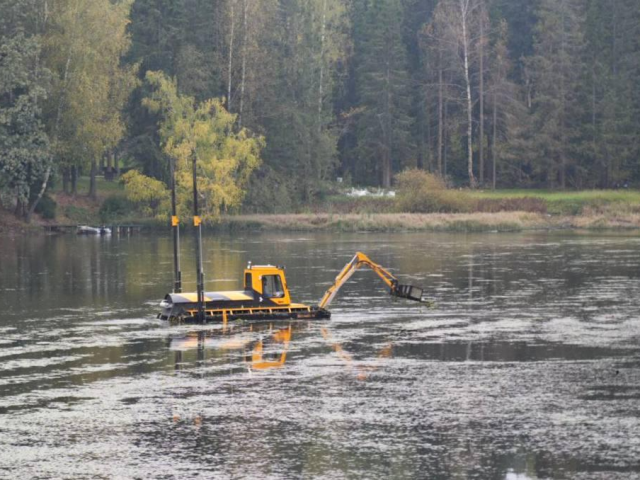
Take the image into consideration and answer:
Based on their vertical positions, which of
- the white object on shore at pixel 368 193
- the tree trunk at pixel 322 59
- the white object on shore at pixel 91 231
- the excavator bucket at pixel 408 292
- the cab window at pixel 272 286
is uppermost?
the tree trunk at pixel 322 59

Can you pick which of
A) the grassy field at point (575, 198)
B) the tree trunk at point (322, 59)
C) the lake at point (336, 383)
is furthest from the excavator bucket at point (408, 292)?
the tree trunk at point (322, 59)

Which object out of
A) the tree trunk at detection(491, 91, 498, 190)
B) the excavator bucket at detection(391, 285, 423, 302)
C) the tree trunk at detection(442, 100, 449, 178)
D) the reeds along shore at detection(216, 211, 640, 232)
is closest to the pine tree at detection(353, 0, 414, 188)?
the tree trunk at detection(442, 100, 449, 178)

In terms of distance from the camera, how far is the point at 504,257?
198ft

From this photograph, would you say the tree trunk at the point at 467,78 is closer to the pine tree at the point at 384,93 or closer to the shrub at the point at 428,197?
the pine tree at the point at 384,93

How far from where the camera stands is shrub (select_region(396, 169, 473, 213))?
95.1m

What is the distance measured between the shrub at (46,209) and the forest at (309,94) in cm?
172

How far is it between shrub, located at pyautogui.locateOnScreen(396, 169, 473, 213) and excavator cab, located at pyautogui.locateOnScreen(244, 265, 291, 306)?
5965 cm

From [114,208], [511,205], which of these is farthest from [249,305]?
[511,205]

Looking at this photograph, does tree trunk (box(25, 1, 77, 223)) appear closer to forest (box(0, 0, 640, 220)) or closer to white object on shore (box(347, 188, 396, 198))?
forest (box(0, 0, 640, 220))

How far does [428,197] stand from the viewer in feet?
313

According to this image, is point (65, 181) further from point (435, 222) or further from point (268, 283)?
point (268, 283)

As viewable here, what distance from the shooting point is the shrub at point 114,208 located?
9431 centimetres

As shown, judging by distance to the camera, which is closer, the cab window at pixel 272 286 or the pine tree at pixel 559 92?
the cab window at pixel 272 286

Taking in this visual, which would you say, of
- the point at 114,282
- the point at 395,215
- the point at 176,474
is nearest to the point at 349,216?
the point at 395,215
